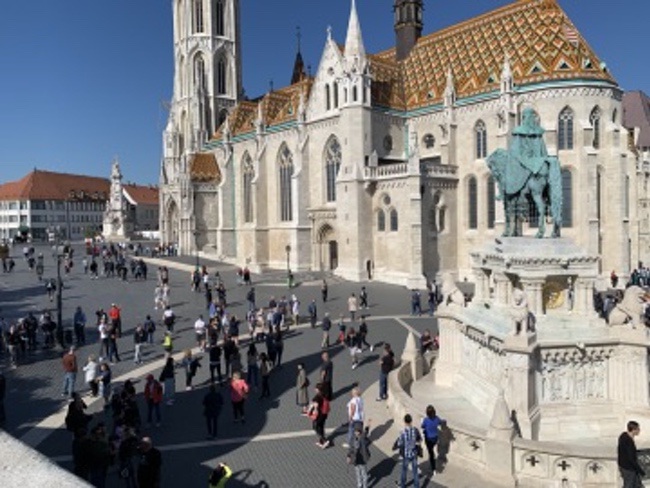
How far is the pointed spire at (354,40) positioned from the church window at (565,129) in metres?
12.3

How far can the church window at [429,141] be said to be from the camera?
38094 mm

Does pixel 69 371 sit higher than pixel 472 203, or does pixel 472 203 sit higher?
pixel 472 203

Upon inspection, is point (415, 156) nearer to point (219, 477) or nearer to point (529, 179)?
point (529, 179)

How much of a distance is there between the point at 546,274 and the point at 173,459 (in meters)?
7.81

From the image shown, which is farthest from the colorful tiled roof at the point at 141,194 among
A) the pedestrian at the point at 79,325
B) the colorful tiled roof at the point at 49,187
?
the pedestrian at the point at 79,325

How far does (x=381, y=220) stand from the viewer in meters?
35.6

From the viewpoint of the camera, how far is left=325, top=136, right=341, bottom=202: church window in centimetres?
3872

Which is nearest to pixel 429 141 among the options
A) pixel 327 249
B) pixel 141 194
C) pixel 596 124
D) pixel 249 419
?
pixel 327 249

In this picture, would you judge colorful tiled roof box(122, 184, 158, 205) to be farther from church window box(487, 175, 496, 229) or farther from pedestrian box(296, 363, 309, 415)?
pedestrian box(296, 363, 309, 415)

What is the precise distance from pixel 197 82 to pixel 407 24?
69.6ft

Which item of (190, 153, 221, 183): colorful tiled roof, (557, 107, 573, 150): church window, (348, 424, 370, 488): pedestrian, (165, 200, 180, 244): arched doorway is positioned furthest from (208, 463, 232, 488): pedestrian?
(165, 200, 180, 244): arched doorway

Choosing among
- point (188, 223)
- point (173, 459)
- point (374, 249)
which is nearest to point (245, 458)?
point (173, 459)

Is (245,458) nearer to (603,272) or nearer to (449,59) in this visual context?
(603,272)

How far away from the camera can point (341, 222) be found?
120ft
